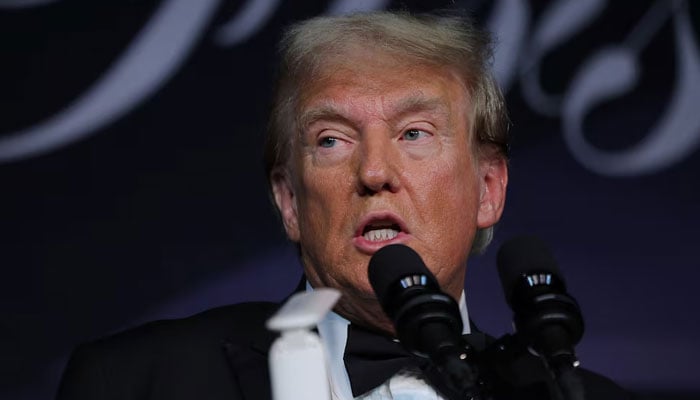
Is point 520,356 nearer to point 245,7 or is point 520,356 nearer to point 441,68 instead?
point 441,68

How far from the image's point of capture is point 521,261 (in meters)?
1.67

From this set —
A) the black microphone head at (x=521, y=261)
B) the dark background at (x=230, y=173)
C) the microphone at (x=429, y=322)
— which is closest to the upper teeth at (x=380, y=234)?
the black microphone head at (x=521, y=261)

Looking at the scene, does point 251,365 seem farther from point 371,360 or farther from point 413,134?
point 413,134

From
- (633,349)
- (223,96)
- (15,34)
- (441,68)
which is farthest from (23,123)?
(633,349)

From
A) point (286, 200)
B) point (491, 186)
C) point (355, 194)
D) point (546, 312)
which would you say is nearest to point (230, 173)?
point (286, 200)

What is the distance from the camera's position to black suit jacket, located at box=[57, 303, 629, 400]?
2.20 metres

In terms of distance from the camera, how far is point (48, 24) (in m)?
2.90

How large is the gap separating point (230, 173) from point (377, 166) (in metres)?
0.83

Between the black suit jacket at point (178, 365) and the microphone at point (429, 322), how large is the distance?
587 mm

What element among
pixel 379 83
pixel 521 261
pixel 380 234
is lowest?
pixel 521 261

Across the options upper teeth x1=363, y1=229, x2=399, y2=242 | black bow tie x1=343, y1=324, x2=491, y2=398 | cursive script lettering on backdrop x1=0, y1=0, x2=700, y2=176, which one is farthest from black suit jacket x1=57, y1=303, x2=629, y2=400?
cursive script lettering on backdrop x1=0, y1=0, x2=700, y2=176

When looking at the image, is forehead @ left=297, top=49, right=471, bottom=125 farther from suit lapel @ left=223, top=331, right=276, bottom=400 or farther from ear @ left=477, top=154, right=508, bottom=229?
suit lapel @ left=223, top=331, right=276, bottom=400

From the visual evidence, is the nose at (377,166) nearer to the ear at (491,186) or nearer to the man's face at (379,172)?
the man's face at (379,172)

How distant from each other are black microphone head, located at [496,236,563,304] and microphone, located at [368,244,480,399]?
4.5 inches
